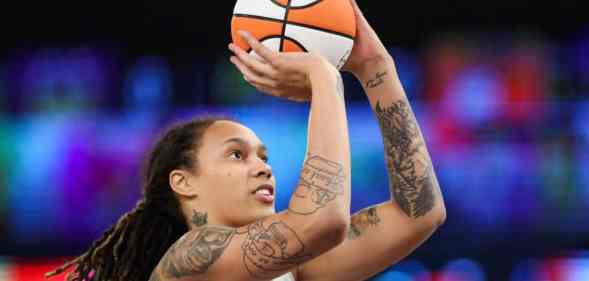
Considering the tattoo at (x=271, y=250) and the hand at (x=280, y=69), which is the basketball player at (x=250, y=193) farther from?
the tattoo at (x=271, y=250)

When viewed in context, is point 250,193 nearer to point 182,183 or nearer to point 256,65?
point 182,183

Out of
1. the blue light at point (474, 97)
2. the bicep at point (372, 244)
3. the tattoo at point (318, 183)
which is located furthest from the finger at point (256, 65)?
the blue light at point (474, 97)

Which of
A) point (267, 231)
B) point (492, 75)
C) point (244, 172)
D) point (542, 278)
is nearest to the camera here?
point (267, 231)

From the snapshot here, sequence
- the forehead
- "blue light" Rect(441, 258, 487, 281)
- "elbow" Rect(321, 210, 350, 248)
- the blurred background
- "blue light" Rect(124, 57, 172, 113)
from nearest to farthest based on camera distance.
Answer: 1. "elbow" Rect(321, 210, 350, 248)
2. the forehead
3. "blue light" Rect(441, 258, 487, 281)
4. the blurred background
5. "blue light" Rect(124, 57, 172, 113)

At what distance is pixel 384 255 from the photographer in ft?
11.2

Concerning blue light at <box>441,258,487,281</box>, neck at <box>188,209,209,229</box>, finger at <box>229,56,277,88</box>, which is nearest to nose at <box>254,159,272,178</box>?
neck at <box>188,209,209,229</box>

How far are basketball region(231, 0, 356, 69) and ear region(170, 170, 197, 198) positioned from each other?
18.9 inches

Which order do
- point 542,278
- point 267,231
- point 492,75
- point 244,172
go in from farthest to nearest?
point 492,75
point 542,278
point 244,172
point 267,231

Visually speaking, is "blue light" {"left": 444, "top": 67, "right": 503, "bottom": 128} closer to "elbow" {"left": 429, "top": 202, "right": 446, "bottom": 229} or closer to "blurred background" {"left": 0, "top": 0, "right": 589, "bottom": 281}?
"blurred background" {"left": 0, "top": 0, "right": 589, "bottom": 281}

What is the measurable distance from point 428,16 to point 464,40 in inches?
13.4

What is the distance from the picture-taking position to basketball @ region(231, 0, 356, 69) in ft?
10.3

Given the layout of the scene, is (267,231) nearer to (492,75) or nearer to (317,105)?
(317,105)

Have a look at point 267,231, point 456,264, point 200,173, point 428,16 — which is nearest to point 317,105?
point 267,231

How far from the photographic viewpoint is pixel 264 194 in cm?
326
